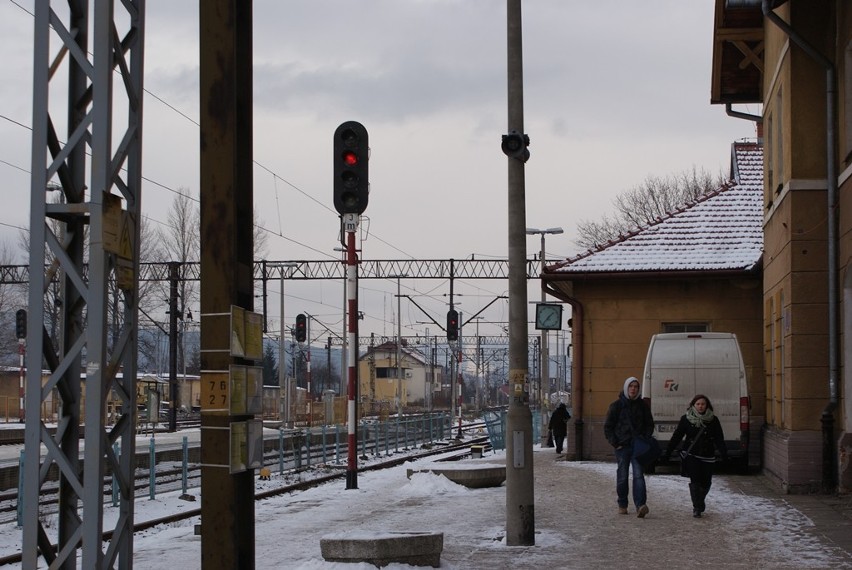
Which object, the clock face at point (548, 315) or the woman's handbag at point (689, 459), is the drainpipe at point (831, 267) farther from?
the clock face at point (548, 315)

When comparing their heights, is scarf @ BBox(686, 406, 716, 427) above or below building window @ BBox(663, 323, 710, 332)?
below

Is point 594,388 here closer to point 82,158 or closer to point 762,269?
point 762,269

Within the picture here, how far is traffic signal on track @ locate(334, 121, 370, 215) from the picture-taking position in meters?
17.1

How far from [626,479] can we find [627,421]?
2.21 feet

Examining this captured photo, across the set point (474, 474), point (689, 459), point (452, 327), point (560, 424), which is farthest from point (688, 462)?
point (452, 327)

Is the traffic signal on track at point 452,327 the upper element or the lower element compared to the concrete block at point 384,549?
upper

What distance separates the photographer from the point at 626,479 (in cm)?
1412

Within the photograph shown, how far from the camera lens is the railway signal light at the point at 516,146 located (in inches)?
459

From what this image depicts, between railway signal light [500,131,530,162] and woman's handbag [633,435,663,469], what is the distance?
13.4 feet

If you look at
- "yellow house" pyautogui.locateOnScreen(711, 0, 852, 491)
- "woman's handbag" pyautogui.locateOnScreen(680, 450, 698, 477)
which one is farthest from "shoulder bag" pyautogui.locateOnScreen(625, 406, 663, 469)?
"yellow house" pyautogui.locateOnScreen(711, 0, 852, 491)

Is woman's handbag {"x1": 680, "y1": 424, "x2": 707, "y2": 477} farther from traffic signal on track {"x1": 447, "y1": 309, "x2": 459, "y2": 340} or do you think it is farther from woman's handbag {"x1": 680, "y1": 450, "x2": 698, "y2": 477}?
traffic signal on track {"x1": 447, "y1": 309, "x2": 459, "y2": 340}

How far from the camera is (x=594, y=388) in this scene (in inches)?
972

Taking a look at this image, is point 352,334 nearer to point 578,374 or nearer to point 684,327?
point 578,374

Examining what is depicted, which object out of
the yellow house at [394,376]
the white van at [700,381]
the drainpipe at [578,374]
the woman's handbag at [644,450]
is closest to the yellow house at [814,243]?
the white van at [700,381]
